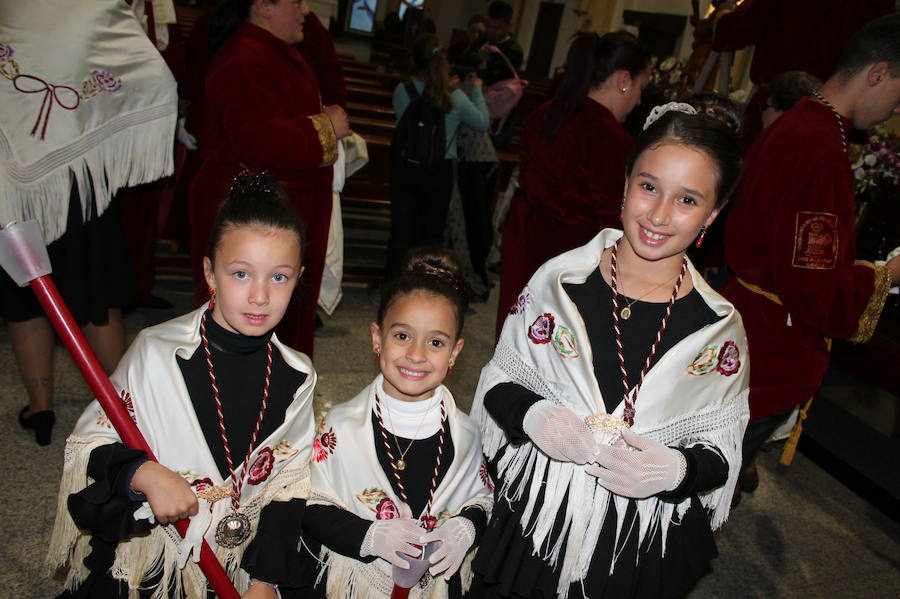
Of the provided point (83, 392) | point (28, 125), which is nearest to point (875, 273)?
point (28, 125)

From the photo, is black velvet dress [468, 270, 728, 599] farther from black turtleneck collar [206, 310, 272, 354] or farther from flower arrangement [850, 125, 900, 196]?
flower arrangement [850, 125, 900, 196]

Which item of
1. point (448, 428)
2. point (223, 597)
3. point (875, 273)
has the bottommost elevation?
point (223, 597)

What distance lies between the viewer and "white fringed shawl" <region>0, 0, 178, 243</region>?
209 centimetres

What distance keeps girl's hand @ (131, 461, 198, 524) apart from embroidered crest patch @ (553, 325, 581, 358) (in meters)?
0.80

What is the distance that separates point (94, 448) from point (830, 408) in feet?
13.7

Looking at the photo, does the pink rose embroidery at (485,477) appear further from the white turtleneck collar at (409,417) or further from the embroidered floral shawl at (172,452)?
the embroidered floral shawl at (172,452)

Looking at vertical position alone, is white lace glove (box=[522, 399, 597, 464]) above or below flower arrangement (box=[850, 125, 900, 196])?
below

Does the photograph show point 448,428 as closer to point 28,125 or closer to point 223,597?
point 223,597

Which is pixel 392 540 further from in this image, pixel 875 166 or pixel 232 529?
pixel 875 166

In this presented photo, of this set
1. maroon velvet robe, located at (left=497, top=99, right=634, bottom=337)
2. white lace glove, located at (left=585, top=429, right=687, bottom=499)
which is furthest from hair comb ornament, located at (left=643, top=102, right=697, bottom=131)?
maroon velvet robe, located at (left=497, top=99, right=634, bottom=337)

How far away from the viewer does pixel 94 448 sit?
141 cm

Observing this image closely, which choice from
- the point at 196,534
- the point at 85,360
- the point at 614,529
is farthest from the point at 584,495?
the point at 85,360

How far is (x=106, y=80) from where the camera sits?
224cm

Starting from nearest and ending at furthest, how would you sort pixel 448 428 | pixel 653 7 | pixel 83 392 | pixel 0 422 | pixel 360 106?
pixel 448 428 < pixel 0 422 < pixel 83 392 < pixel 360 106 < pixel 653 7
